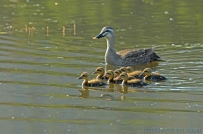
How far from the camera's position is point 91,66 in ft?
43.6

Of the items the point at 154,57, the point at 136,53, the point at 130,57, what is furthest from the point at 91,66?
the point at 154,57

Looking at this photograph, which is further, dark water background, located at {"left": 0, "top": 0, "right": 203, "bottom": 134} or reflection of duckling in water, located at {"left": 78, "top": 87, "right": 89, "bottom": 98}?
reflection of duckling in water, located at {"left": 78, "top": 87, "right": 89, "bottom": 98}

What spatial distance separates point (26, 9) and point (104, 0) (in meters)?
2.81

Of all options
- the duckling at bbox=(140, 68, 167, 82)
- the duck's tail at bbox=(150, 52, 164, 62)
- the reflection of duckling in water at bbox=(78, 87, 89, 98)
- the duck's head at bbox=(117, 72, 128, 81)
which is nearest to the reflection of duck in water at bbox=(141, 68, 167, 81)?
the duckling at bbox=(140, 68, 167, 82)

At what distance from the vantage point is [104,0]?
2252cm

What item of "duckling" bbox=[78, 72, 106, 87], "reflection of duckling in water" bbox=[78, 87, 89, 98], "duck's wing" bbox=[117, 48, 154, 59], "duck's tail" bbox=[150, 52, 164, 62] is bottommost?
"reflection of duckling in water" bbox=[78, 87, 89, 98]

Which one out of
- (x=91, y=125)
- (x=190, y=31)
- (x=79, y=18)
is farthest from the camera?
(x=79, y=18)

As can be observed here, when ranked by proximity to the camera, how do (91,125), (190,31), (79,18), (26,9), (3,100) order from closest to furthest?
(91,125)
(3,100)
(190,31)
(79,18)
(26,9)

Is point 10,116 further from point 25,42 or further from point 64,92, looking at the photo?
point 25,42

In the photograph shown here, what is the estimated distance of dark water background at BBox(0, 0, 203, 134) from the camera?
9.31 m

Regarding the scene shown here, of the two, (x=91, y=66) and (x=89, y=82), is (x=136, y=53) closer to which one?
(x=91, y=66)

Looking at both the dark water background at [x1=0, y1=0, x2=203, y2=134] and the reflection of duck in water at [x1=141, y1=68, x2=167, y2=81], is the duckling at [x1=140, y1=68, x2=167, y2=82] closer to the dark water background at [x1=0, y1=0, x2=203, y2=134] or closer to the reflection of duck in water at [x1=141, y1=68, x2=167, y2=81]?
the reflection of duck in water at [x1=141, y1=68, x2=167, y2=81]

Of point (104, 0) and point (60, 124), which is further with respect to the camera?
point (104, 0)

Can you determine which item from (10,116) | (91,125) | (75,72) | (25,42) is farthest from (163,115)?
(25,42)
